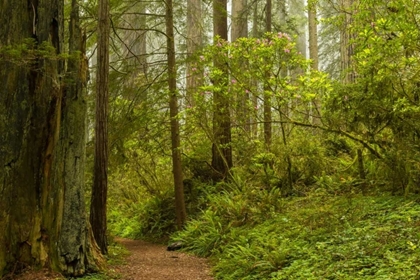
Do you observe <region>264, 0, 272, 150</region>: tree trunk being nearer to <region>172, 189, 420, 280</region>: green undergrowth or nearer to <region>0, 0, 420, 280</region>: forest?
<region>0, 0, 420, 280</region>: forest

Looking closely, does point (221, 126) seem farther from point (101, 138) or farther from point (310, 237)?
point (310, 237)

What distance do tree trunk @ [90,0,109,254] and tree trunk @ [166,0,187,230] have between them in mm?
2126

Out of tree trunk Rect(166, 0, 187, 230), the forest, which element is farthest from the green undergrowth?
tree trunk Rect(166, 0, 187, 230)

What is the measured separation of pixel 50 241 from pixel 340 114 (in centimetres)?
453

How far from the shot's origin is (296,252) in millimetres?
5406

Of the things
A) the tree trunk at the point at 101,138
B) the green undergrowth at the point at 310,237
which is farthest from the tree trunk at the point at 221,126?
Answer: the tree trunk at the point at 101,138

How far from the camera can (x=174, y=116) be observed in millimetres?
8984

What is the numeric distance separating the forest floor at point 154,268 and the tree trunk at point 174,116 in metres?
1.35

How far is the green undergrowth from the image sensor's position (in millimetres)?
4398

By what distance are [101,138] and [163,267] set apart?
2275 mm


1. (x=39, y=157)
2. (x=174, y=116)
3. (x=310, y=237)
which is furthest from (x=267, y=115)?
(x=39, y=157)

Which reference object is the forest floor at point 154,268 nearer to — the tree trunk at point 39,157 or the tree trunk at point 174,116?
the tree trunk at point 39,157

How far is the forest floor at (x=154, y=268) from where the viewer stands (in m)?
5.49

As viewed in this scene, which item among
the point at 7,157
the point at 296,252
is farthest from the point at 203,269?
the point at 7,157
